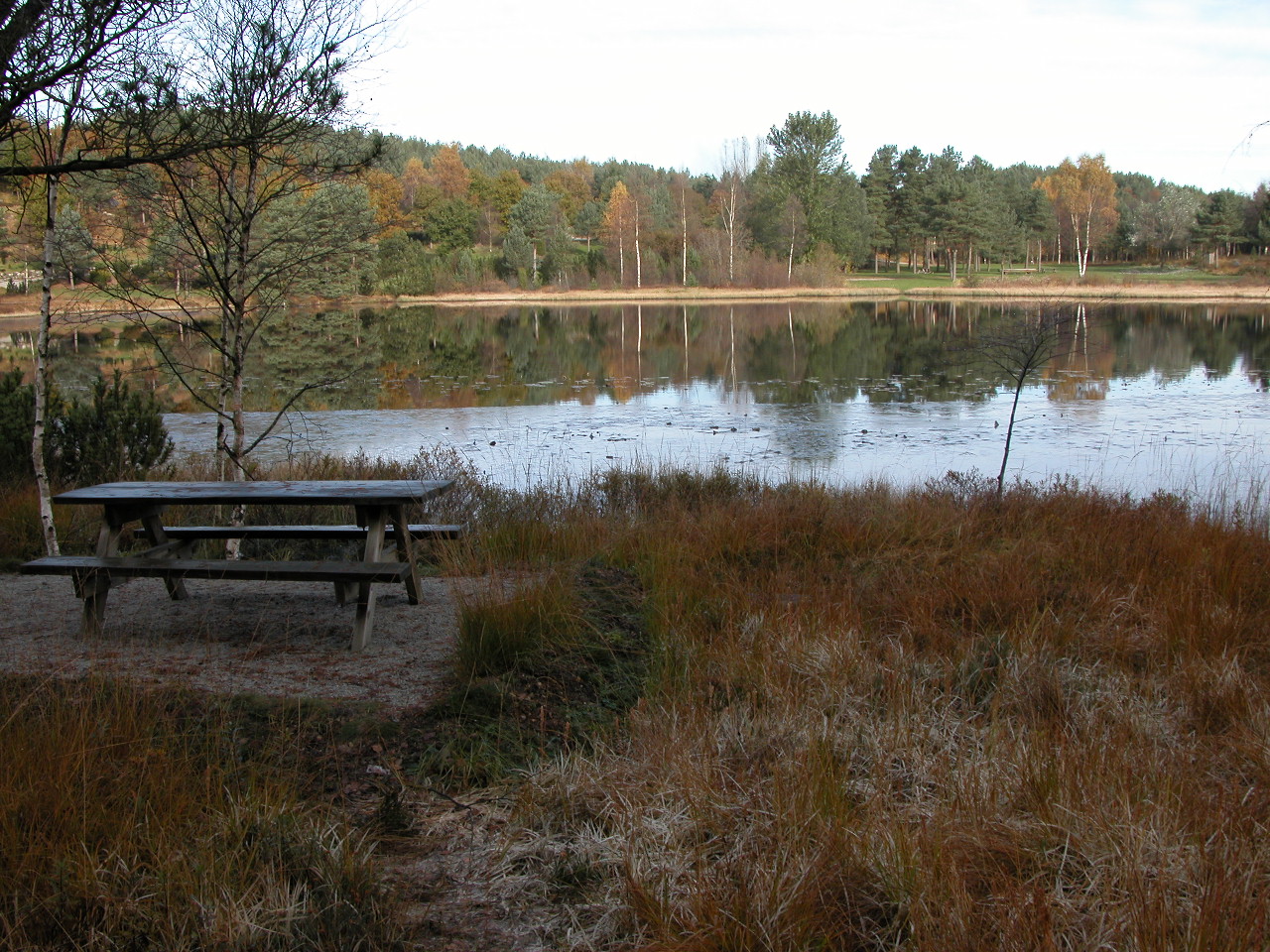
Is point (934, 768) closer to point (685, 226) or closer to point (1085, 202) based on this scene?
point (685, 226)

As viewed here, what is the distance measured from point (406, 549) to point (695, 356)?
24527mm

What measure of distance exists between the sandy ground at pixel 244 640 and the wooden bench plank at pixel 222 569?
0.27m

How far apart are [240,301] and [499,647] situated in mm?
3797

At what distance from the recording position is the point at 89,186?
6.86 meters

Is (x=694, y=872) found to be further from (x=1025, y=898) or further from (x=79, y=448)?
(x=79, y=448)

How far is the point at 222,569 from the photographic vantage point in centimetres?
480

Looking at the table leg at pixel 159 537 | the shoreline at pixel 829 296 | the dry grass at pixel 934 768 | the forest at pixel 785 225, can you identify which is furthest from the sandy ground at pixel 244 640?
the forest at pixel 785 225

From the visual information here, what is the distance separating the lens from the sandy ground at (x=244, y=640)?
4.32 meters

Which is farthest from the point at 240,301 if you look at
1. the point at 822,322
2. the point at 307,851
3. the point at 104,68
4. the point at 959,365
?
the point at 822,322

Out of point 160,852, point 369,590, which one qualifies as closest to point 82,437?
point 369,590

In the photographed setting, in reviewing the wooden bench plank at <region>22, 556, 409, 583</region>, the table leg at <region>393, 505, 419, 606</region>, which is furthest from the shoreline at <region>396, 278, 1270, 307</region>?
the wooden bench plank at <region>22, 556, 409, 583</region>

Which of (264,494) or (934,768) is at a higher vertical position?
(264,494)

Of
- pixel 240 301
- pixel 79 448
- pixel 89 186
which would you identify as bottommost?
pixel 79 448

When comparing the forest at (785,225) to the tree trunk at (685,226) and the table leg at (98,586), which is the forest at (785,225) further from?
the table leg at (98,586)
